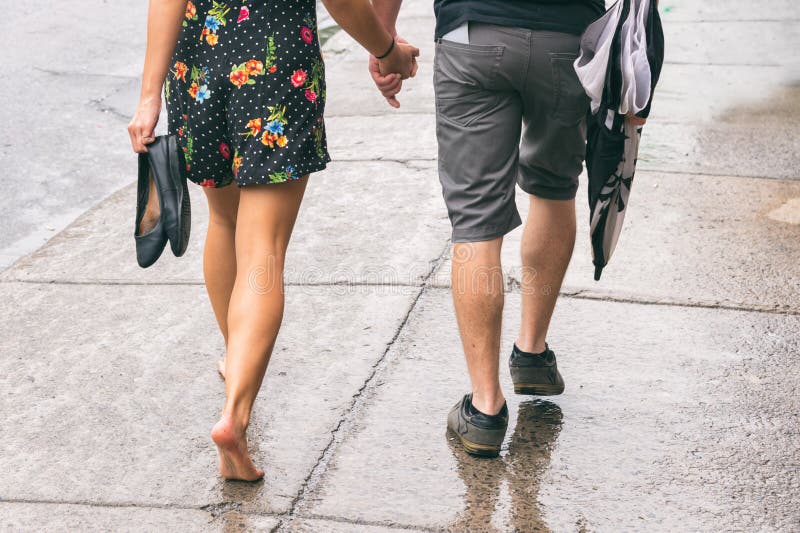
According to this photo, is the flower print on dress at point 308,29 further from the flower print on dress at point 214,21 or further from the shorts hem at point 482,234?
the shorts hem at point 482,234

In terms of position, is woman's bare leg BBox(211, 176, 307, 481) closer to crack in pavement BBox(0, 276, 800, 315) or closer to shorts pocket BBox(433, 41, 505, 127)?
shorts pocket BBox(433, 41, 505, 127)

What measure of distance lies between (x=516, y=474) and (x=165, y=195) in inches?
51.3

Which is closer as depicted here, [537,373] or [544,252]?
[544,252]

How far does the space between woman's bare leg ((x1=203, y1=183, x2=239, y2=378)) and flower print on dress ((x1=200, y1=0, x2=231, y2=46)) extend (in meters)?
0.47

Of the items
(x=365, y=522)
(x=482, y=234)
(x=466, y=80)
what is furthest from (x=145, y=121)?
(x=365, y=522)

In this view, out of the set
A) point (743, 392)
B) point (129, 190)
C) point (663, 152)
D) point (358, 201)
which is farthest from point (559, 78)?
point (129, 190)

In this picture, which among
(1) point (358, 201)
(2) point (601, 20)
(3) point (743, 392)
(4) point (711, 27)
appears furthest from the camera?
(4) point (711, 27)

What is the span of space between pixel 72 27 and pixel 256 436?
692 centimetres

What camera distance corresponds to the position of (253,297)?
2885 millimetres

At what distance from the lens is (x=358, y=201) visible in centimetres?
515

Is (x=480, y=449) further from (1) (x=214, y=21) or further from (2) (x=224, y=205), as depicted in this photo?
(1) (x=214, y=21)

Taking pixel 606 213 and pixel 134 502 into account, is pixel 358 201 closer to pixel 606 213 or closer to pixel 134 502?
pixel 606 213

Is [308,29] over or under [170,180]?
over

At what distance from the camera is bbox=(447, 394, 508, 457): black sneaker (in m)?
3.05
